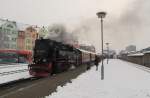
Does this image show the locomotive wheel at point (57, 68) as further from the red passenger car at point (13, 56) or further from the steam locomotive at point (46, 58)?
the red passenger car at point (13, 56)

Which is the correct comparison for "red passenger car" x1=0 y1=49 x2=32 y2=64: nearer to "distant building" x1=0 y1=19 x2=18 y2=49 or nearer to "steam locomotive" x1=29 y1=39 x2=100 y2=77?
"distant building" x1=0 y1=19 x2=18 y2=49

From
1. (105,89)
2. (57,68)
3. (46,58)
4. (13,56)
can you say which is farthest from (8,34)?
(105,89)

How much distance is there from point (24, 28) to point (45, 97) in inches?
3115

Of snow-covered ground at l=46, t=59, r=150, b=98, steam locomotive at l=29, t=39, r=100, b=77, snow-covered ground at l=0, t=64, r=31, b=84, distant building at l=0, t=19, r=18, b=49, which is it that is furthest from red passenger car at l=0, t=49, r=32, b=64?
snow-covered ground at l=46, t=59, r=150, b=98

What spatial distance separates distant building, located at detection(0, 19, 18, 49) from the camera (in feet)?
245

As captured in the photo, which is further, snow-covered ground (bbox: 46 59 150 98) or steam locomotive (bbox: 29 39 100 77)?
steam locomotive (bbox: 29 39 100 77)

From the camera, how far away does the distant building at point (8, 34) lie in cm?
7461

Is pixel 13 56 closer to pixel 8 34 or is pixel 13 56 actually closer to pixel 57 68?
pixel 8 34

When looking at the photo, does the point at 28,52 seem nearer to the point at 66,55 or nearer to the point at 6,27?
the point at 6,27

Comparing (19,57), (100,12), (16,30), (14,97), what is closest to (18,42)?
(16,30)

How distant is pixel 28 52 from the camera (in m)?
82.7

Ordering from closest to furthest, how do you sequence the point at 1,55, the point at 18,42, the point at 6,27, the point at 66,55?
1. the point at 66,55
2. the point at 1,55
3. the point at 6,27
4. the point at 18,42

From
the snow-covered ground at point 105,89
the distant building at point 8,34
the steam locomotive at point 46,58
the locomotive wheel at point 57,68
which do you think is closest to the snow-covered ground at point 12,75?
the steam locomotive at point 46,58

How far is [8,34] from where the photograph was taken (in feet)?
258
